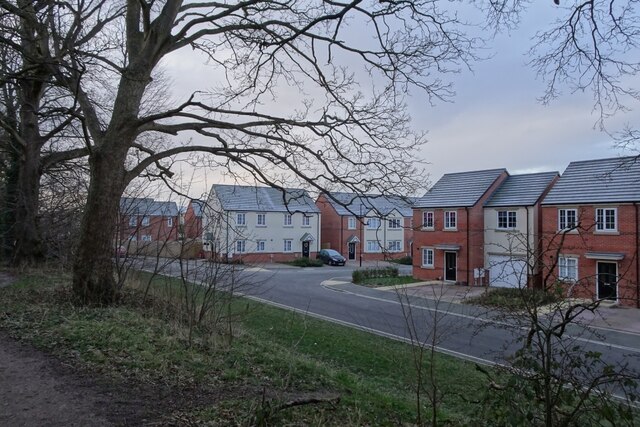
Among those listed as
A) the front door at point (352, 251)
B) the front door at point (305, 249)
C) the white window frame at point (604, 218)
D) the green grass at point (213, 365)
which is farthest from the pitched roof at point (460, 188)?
the green grass at point (213, 365)

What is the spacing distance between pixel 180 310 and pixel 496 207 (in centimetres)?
2973

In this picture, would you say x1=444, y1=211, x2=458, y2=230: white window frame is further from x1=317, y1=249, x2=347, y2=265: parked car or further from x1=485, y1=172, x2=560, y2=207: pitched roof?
x1=317, y1=249, x2=347, y2=265: parked car

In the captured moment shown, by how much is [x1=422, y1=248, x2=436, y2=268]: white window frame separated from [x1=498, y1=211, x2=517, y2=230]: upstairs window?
5.84 metres

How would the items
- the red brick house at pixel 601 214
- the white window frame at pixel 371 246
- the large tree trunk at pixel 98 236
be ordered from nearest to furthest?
the large tree trunk at pixel 98 236 → the red brick house at pixel 601 214 → the white window frame at pixel 371 246

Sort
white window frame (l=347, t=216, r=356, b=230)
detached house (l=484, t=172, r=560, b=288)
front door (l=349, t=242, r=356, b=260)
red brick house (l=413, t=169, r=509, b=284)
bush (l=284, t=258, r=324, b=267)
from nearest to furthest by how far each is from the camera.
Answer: detached house (l=484, t=172, r=560, b=288) < red brick house (l=413, t=169, r=509, b=284) < bush (l=284, t=258, r=324, b=267) < white window frame (l=347, t=216, r=356, b=230) < front door (l=349, t=242, r=356, b=260)

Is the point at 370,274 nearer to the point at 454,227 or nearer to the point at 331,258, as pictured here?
the point at 454,227

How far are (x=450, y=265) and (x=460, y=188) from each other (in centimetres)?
616

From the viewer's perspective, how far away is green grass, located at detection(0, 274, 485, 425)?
214 inches

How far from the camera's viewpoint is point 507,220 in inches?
1375

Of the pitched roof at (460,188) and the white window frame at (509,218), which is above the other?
the pitched roof at (460,188)

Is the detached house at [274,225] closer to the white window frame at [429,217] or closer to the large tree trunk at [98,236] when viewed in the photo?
the white window frame at [429,217]

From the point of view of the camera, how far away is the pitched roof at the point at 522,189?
111 ft

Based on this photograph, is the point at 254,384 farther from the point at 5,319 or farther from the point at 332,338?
the point at 332,338

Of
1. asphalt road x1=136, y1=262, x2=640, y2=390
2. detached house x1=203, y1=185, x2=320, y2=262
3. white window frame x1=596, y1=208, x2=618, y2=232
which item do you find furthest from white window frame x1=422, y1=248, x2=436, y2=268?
detached house x1=203, y1=185, x2=320, y2=262
